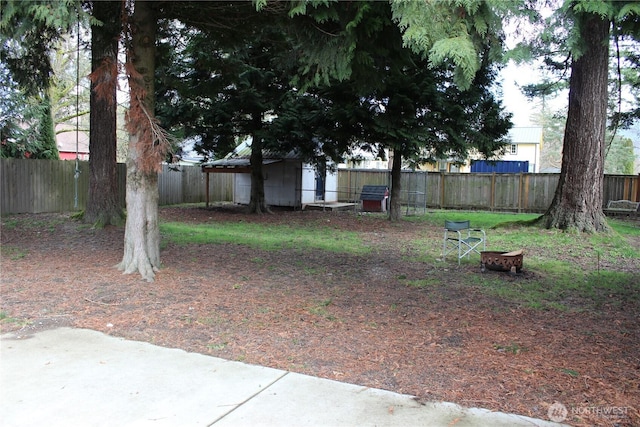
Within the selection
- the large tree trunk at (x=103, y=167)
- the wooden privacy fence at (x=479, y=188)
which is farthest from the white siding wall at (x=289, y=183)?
the large tree trunk at (x=103, y=167)

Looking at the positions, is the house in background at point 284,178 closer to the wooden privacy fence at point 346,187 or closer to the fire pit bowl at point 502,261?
the wooden privacy fence at point 346,187

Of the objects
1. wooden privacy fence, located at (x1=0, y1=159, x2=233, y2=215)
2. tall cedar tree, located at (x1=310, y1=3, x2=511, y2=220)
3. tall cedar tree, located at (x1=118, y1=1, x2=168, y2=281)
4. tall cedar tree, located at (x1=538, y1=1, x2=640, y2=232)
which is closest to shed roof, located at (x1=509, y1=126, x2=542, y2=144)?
tall cedar tree, located at (x1=310, y1=3, x2=511, y2=220)

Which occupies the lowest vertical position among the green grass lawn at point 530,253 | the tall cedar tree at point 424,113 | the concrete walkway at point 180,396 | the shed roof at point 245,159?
the concrete walkway at point 180,396

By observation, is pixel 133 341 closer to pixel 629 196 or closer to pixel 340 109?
pixel 340 109

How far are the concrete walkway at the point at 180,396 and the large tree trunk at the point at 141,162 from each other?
293cm

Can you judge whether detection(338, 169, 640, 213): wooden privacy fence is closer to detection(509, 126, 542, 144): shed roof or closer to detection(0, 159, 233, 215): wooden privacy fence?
detection(0, 159, 233, 215): wooden privacy fence

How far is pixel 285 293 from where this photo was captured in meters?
6.73

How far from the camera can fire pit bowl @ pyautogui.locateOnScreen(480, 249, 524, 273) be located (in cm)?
828

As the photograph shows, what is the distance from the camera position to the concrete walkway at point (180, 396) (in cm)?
328

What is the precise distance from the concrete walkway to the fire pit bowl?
5.26 metres

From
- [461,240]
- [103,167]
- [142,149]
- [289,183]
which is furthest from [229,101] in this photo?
[461,240]

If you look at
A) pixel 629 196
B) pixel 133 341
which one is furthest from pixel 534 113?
pixel 133 341

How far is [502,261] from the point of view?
830 centimetres

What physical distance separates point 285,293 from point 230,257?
286 centimetres
